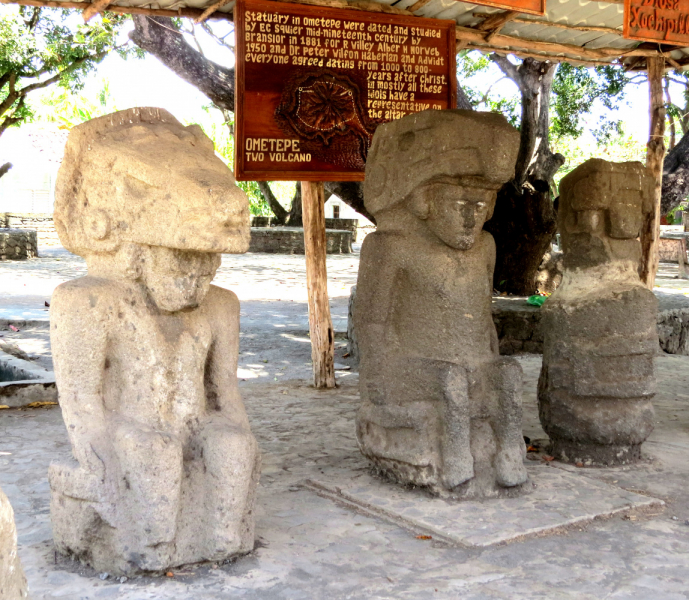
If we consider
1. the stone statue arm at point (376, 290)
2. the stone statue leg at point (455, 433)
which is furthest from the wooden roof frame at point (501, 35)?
the stone statue leg at point (455, 433)

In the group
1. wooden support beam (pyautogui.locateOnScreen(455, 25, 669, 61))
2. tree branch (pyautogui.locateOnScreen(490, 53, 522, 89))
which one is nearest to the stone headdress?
wooden support beam (pyautogui.locateOnScreen(455, 25, 669, 61))

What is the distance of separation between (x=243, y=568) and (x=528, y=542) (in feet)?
4.39

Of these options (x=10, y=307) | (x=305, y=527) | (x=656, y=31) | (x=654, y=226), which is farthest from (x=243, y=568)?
(x=10, y=307)

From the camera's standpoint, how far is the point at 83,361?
3404 millimetres

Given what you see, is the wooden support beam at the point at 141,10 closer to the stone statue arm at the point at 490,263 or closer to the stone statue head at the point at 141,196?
the stone statue head at the point at 141,196

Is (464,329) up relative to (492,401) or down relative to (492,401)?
up

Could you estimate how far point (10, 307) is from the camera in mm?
11414

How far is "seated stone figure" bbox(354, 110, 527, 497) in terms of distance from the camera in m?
4.45

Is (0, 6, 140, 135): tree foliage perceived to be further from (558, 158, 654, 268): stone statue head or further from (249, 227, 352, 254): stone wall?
(558, 158, 654, 268): stone statue head

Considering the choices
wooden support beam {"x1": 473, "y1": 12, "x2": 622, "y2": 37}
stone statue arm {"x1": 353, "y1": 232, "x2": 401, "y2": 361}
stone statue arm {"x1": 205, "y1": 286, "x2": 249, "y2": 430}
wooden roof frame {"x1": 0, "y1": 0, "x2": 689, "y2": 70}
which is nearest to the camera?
stone statue arm {"x1": 205, "y1": 286, "x2": 249, "y2": 430}

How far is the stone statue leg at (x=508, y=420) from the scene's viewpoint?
4.48 meters

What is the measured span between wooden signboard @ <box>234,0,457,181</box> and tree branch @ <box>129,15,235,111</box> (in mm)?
2452

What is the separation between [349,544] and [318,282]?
3.57m

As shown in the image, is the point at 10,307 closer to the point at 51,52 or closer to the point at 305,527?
the point at 51,52
